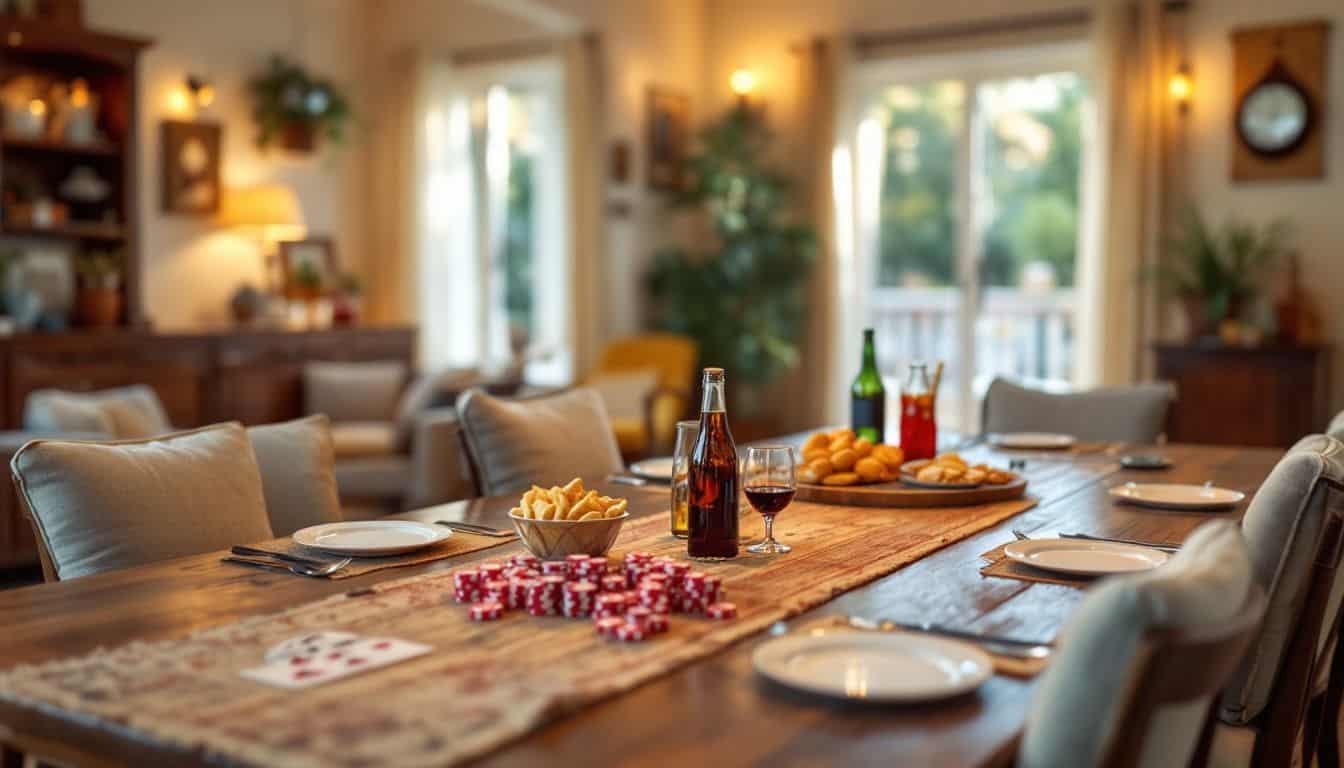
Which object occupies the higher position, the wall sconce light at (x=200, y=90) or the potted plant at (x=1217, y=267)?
the wall sconce light at (x=200, y=90)

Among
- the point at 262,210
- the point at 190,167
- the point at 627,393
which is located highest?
the point at 190,167

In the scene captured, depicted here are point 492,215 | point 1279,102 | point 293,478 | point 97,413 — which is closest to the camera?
point 293,478

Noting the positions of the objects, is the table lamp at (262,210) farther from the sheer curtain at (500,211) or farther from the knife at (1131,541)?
the knife at (1131,541)

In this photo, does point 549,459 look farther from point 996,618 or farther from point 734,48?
point 734,48

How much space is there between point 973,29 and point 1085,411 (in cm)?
383

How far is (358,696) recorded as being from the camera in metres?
1.19

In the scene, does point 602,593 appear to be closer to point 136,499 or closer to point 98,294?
point 136,499

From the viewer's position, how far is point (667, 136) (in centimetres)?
761

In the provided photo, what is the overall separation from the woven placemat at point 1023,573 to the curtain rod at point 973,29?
5427 mm

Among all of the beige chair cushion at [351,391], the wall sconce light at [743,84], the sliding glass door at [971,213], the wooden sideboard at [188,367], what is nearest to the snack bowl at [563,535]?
the wooden sideboard at [188,367]

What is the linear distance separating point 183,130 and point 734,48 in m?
3.30

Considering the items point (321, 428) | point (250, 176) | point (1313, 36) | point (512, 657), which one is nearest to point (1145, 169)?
point (1313, 36)

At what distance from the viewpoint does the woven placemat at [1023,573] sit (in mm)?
1693

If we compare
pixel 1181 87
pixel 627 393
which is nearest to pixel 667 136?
pixel 627 393
